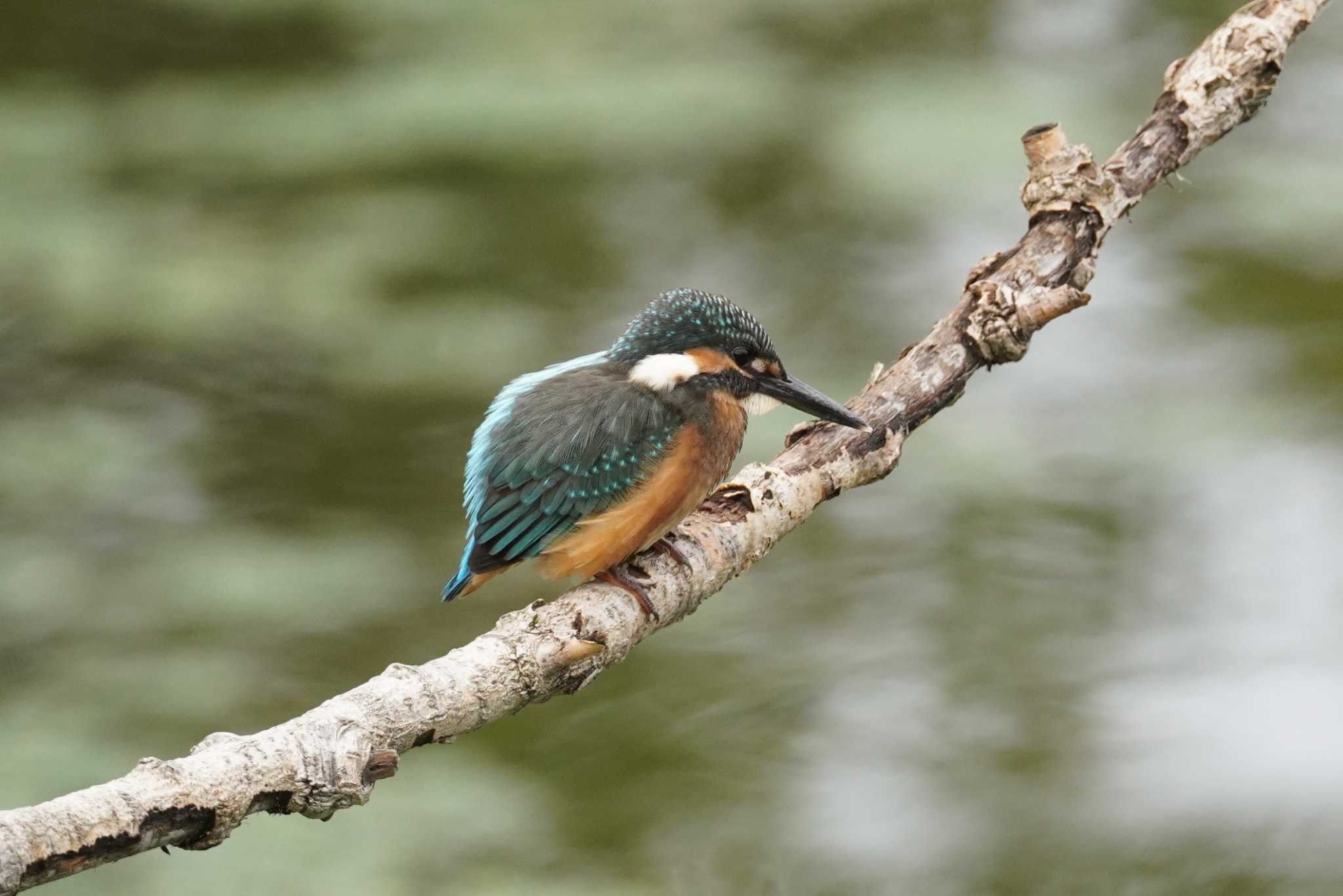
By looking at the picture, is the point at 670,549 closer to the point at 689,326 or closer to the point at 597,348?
the point at 689,326

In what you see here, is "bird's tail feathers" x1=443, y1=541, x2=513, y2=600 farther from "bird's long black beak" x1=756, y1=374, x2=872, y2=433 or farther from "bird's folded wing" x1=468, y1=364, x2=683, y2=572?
"bird's long black beak" x1=756, y1=374, x2=872, y2=433

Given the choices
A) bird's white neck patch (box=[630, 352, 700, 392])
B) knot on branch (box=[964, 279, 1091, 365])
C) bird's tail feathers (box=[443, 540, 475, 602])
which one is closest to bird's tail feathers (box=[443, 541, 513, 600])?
bird's tail feathers (box=[443, 540, 475, 602])

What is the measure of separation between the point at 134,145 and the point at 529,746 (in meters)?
2.65

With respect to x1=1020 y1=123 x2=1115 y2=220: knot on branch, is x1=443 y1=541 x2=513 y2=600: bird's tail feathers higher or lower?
lower

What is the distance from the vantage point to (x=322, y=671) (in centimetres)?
345

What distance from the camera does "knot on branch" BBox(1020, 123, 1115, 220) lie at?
203cm

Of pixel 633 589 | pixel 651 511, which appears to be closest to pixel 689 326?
pixel 651 511

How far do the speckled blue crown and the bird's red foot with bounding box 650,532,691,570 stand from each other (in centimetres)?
26

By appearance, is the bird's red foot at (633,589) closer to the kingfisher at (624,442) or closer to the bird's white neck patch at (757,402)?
the kingfisher at (624,442)

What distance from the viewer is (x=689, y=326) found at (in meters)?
2.07

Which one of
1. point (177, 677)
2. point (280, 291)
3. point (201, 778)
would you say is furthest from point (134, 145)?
point (201, 778)

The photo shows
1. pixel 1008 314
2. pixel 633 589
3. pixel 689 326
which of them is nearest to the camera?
pixel 633 589

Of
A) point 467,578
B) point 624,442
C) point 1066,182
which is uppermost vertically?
point 1066,182

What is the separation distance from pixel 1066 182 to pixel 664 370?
0.56m
